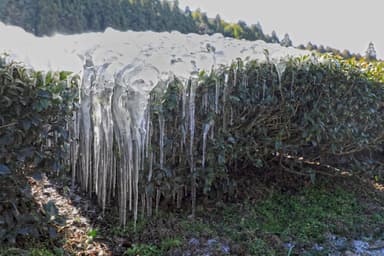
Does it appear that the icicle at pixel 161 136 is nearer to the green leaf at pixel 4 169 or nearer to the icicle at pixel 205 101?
the icicle at pixel 205 101

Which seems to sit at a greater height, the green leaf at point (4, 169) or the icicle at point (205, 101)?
the icicle at point (205, 101)

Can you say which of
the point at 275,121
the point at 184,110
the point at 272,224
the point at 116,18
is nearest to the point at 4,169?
the point at 184,110

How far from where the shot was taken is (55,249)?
253cm

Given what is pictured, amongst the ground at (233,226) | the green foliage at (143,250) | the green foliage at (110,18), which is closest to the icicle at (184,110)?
the ground at (233,226)

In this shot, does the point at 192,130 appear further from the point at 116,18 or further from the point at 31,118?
the point at 116,18

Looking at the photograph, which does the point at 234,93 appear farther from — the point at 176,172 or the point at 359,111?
the point at 359,111

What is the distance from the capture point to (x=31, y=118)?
7.68 feet

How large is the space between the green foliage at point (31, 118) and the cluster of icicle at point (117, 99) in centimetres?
24

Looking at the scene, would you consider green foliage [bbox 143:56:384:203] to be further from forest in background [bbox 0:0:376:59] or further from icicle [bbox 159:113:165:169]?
forest in background [bbox 0:0:376:59]

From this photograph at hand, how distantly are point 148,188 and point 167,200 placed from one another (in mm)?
379

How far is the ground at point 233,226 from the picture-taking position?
278cm

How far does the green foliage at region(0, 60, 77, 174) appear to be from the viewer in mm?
2256

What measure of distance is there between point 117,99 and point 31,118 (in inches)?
26.9

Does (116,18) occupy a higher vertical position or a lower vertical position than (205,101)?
higher
